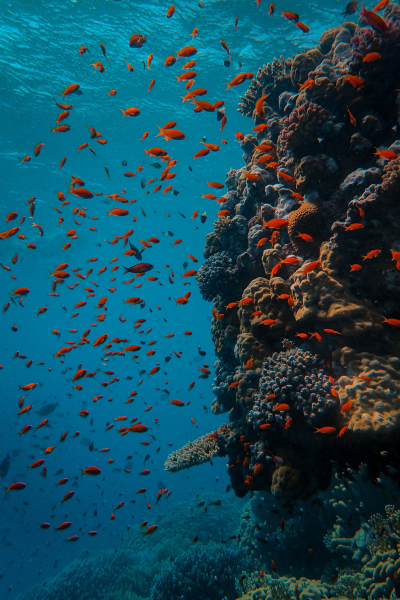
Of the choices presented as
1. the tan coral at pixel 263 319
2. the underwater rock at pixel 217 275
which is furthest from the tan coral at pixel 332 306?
the underwater rock at pixel 217 275

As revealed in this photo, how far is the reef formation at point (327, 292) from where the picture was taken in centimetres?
432

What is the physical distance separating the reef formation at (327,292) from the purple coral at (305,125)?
2 centimetres

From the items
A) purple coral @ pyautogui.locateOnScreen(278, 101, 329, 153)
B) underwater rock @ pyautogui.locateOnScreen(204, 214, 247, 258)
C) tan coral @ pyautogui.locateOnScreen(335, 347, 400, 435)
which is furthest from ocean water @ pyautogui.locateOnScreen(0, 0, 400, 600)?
underwater rock @ pyautogui.locateOnScreen(204, 214, 247, 258)

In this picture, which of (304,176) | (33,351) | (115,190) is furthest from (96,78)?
(33,351)

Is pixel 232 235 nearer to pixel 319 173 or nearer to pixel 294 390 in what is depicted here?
pixel 319 173

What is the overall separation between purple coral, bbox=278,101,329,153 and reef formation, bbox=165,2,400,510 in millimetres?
24

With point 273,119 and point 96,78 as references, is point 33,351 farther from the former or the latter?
point 273,119

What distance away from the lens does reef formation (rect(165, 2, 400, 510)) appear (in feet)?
14.2

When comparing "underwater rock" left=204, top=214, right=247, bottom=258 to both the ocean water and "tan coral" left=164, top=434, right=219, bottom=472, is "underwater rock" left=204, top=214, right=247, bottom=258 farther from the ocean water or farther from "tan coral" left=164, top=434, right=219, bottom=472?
"tan coral" left=164, top=434, right=219, bottom=472

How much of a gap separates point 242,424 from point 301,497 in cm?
190

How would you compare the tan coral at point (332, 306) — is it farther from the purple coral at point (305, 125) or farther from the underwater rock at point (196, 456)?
the underwater rock at point (196, 456)

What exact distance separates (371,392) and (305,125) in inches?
207

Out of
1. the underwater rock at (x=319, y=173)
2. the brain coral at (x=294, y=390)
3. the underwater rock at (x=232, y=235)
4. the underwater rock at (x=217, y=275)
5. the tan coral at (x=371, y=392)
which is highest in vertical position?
the underwater rock at (x=232, y=235)

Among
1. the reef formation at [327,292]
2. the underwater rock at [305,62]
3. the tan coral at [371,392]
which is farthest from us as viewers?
the underwater rock at [305,62]
